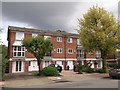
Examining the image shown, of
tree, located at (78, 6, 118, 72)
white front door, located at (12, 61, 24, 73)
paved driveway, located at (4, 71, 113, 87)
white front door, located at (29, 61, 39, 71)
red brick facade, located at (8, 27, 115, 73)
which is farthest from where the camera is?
white front door, located at (29, 61, 39, 71)

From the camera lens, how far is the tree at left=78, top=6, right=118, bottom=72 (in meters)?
18.8

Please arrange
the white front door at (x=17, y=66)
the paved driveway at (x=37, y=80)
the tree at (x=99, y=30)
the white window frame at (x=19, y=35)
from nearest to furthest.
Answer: the paved driveway at (x=37, y=80), the tree at (x=99, y=30), the white front door at (x=17, y=66), the white window frame at (x=19, y=35)

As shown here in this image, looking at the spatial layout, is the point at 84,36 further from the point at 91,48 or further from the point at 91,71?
the point at 91,71

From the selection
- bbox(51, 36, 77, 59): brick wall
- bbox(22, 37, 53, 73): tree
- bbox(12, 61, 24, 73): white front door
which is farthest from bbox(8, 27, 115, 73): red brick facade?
bbox(22, 37, 53, 73): tree

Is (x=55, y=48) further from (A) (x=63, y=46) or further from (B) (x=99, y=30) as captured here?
(B) (x=99, y=30)

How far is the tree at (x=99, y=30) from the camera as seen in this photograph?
61.6ft

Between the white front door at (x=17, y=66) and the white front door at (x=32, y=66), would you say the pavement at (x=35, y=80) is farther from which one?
the white front door at (x=32, y=66)

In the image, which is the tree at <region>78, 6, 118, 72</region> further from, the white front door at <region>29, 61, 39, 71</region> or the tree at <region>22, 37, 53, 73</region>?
the white front door at <region>29, 61, 39, 71</region>

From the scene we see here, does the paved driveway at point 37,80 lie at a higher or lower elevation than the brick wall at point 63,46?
lower

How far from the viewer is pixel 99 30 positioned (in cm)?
1923

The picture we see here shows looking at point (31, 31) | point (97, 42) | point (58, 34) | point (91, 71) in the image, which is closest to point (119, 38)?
point (97, 42)

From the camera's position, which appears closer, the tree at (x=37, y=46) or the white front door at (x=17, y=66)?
the tree at (x=37, y=46)

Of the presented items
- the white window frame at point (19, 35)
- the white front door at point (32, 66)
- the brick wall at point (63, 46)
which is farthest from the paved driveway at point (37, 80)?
the brick wall at point (63, 46)

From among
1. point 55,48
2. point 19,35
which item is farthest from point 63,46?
point 19,35
